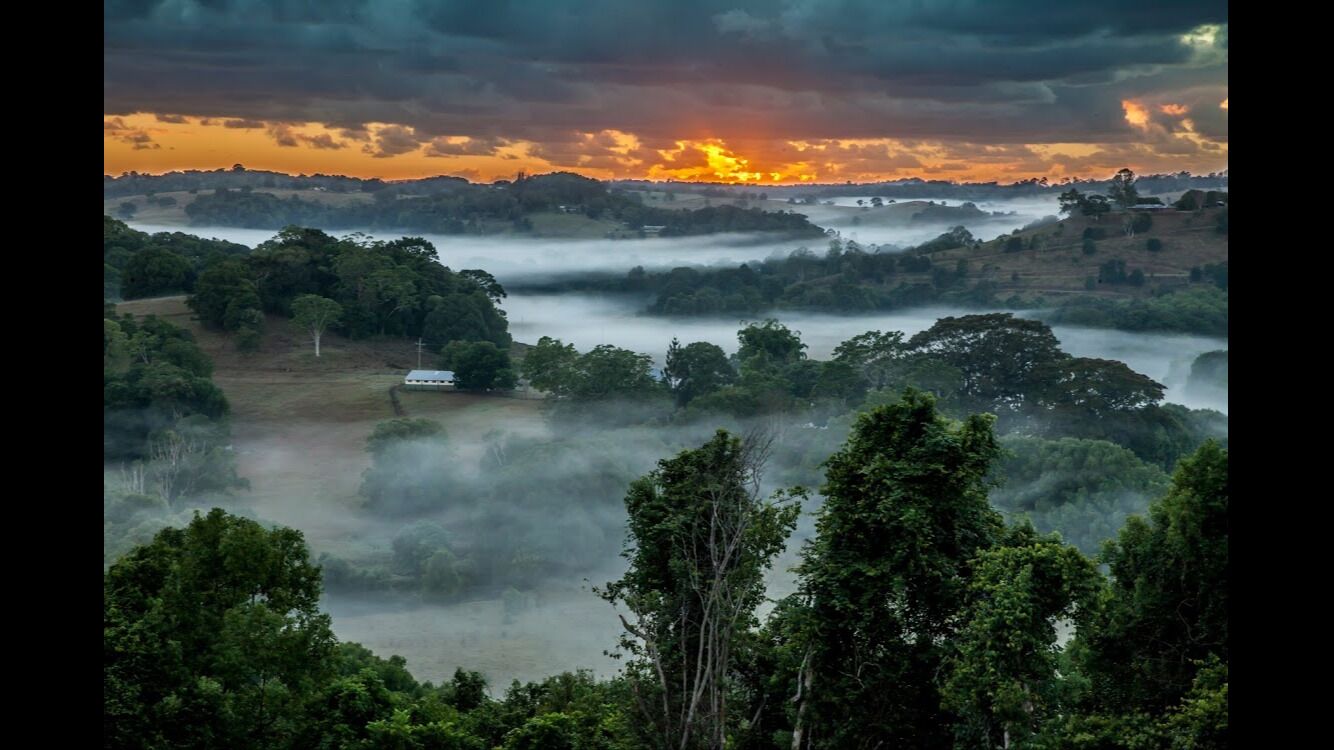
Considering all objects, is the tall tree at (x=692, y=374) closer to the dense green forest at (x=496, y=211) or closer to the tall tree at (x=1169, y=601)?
the tall tree at (x=1169, y=601)

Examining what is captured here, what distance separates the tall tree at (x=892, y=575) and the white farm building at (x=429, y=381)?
29848 millimetres

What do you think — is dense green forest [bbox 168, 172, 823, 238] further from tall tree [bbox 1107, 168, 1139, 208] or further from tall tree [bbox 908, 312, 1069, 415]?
tall tree [bbox 908, 312, 1069, 415]

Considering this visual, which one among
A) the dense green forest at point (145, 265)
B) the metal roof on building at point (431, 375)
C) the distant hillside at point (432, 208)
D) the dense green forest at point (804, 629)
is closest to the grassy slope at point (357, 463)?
the metal roof on building at point (431, 375)

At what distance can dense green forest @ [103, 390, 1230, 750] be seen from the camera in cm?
696

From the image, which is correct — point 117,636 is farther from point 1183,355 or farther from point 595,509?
point 1183,355

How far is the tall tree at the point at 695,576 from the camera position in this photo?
8445 millimetres

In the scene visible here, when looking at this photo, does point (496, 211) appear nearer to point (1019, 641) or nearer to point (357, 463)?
point (357, 463)

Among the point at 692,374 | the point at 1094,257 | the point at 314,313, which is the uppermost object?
the point at 1094,257

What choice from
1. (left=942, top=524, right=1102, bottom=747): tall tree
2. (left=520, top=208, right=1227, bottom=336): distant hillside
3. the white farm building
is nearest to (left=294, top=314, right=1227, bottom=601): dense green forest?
the white farm building

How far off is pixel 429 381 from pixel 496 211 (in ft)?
103

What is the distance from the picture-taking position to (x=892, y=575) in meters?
8.27

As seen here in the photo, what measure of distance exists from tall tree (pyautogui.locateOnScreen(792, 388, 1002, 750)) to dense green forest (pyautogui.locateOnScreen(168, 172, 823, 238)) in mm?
58092

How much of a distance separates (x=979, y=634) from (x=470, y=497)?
2494 cm

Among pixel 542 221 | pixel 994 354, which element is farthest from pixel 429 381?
pixel 542 221
